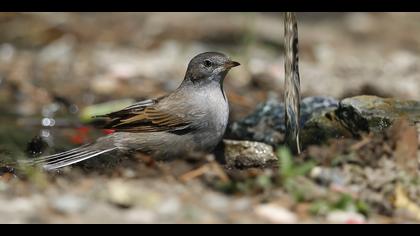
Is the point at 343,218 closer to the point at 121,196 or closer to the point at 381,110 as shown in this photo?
the point at 121,196

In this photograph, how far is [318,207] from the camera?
5.07 m

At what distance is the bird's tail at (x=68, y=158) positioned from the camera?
7.19 m

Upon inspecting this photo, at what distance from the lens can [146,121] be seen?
764cm

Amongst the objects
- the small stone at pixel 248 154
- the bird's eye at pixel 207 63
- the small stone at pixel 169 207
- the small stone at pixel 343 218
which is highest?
the bird's eye at pixel 207 63

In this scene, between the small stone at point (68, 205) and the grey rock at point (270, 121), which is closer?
the small stone at point (68, 205)

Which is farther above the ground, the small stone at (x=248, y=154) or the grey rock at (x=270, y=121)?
the grey rock at (x=270, y=121)

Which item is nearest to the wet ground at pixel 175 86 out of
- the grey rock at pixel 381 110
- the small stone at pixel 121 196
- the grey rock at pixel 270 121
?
the small stone at pixel 121 196

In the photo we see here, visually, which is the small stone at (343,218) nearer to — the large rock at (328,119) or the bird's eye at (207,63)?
the large rock at (328,119)

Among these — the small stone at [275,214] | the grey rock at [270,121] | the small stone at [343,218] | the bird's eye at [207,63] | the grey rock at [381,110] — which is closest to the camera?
the small stone at [275,214]

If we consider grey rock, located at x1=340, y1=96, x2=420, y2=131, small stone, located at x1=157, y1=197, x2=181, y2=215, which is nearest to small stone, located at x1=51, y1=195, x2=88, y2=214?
small stone, located at x1=157, y1=197, x2=181, y2=215

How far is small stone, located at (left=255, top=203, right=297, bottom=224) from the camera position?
16.1ft

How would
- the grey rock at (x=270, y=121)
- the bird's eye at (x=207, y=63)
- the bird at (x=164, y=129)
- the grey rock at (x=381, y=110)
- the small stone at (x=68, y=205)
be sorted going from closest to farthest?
the small stone at (x=68, y=205) → the grey rock at (x=381, y=110) → the bird at (x=164, y=129) → the bird's eye at (x=207, y=63) → the grey rock at (x=270, y=121)
